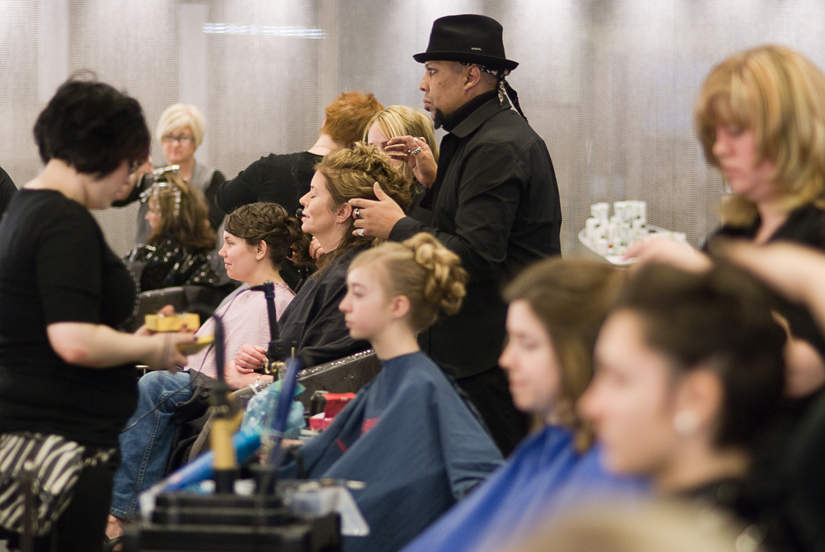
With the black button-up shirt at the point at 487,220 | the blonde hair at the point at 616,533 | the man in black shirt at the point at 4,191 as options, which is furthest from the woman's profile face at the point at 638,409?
the man in black shirt at the point at 4,191

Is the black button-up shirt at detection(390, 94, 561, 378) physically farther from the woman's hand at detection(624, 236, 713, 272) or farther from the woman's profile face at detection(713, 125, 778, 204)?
the woman's profile face at detection(713, 125, 778, 204)

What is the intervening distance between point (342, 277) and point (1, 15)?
314 cm

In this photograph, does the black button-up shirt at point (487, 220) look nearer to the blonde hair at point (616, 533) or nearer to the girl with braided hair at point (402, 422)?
the girl with braided hair at point (402, 422)

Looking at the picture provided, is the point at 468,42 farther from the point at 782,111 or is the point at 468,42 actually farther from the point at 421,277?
the point at 782,111

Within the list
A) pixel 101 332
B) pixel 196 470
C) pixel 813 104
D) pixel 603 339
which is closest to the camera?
pixel 603 339

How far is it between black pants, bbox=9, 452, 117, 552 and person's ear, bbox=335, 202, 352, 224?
124cm

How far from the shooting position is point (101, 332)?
169 centimetres

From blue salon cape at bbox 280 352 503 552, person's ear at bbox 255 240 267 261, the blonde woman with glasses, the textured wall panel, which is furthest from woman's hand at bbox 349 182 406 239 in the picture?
the textured wall panel

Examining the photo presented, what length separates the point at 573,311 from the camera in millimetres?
1539

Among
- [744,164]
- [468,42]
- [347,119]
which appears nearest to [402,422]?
[744,164]

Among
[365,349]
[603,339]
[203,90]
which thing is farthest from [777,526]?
[203,90]

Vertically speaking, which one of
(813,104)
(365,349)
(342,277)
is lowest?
(365,349)

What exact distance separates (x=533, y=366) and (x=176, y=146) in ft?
11.1

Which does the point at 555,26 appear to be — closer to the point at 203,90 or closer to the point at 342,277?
the point at 203,90
